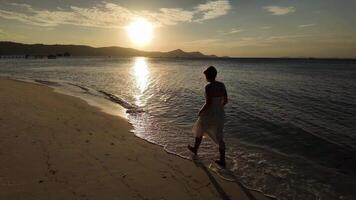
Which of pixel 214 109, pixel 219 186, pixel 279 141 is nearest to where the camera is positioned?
pixel 219 186

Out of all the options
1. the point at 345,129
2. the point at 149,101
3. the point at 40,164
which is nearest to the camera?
the point at 40,164

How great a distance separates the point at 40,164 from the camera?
19.6 ft

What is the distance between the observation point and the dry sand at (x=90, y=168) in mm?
5074

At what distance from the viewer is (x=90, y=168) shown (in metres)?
6.05

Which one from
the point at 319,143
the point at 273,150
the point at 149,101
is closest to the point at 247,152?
the point at 273,150

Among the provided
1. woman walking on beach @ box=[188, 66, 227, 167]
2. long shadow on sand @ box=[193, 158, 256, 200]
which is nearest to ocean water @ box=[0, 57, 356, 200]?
long shadow on sand @ box=[193, 158, 256, 200]

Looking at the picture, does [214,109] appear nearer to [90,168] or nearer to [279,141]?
[90,168]

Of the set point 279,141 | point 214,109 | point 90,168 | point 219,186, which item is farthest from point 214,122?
point 279,141

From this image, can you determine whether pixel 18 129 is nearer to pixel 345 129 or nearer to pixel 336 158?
pixel 336 158

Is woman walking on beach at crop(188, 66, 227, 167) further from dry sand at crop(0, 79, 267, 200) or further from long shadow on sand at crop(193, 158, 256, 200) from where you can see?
dry sand at crop(0, 79, 267, 200)

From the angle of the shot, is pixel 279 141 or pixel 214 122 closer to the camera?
pixel 214 122

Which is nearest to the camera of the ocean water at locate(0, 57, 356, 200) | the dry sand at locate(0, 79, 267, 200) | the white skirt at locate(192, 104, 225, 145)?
the dry sand at locate(0, 79, 267, 200)

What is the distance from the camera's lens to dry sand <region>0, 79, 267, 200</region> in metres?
5.07

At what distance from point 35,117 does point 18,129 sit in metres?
1.86
